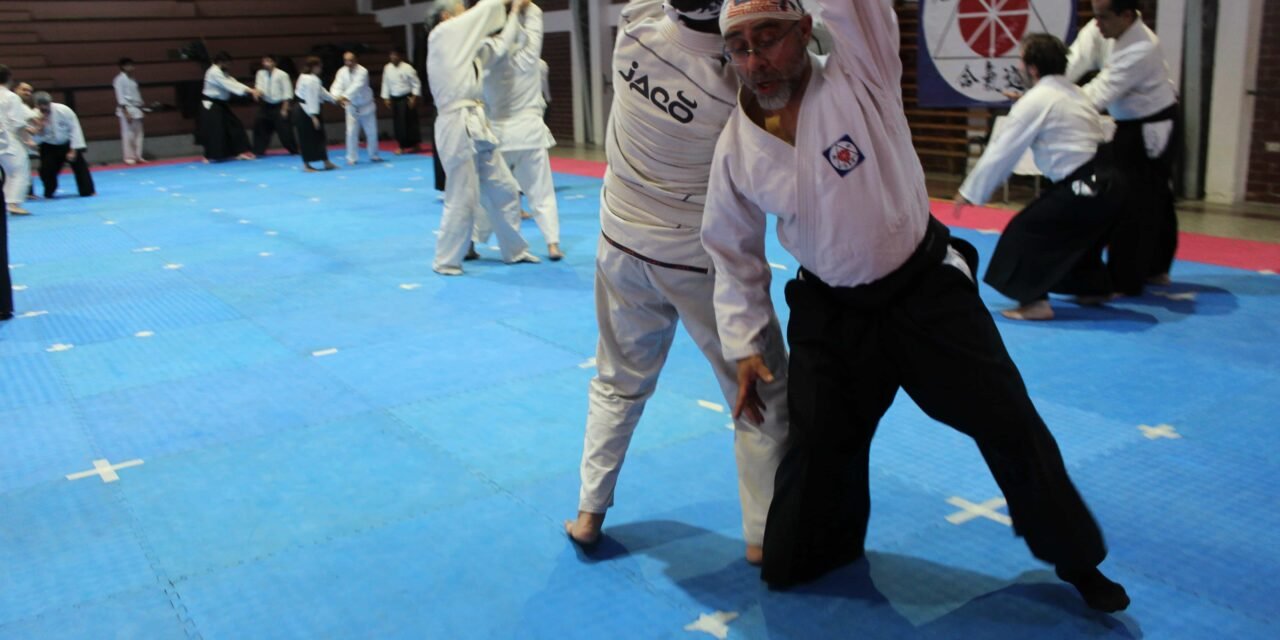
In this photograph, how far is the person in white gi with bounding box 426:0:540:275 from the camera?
6.11m

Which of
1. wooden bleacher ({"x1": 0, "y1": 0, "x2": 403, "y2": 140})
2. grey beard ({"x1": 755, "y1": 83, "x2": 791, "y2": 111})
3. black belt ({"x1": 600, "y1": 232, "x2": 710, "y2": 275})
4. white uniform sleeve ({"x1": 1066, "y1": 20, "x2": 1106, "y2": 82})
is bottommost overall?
black belt ({"x1": 600, "y1": 232, "x2": 710, "y2": 275})

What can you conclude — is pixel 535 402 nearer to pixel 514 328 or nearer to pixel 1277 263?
pixel 514 328

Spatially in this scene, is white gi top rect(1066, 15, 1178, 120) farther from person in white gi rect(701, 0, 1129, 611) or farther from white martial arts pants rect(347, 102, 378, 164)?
white martial arts pants rect(347, 102, 378, 164)

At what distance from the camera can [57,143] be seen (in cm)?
1185

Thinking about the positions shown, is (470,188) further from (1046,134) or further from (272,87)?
(272,87)

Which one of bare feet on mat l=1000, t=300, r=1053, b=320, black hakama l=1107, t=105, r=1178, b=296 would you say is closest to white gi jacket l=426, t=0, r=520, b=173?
bare feet on mat l=1000, t=300, r=1053, b=320

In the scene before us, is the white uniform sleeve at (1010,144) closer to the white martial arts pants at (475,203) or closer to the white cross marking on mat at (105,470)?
the white martial arts pants at (475,203)

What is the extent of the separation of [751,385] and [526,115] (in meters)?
4.81

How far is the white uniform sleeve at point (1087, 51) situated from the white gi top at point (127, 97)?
14.7 m

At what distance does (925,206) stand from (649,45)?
0.76 m

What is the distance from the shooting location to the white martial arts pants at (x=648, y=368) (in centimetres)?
259

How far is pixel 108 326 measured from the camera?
5.70m

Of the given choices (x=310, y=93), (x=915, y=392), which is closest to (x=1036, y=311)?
(x=915, y=392)

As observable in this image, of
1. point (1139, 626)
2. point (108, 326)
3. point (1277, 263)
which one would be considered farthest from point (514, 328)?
point (1277, 263)
